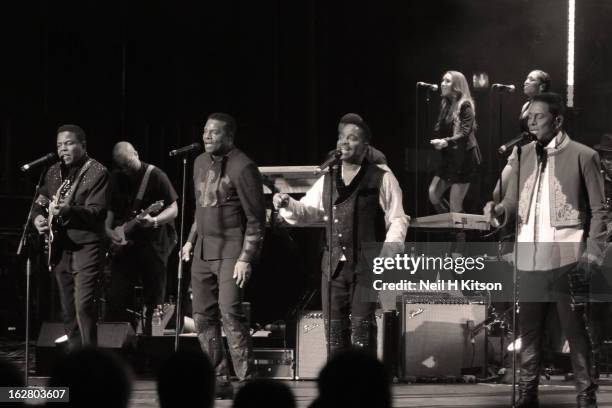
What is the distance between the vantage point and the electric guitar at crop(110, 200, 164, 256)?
993 cm

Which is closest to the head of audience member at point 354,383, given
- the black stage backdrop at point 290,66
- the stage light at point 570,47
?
the black stage backdrop at point 290,66

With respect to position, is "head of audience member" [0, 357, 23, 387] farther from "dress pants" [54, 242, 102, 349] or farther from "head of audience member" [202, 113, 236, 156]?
"dress pants" [54, 242, 102, 349]

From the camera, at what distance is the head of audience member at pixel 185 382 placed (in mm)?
2840

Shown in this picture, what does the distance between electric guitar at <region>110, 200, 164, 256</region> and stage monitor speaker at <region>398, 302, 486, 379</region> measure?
2.51m

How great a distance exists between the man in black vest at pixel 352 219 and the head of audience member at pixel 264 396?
426cm

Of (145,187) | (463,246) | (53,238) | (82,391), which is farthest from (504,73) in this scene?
(82,391)

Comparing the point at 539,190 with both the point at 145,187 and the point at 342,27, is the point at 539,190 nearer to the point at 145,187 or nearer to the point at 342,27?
the point at 145,187

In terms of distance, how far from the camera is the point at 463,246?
9672 millimetres

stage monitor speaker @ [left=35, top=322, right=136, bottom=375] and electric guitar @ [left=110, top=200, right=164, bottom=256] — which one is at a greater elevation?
electric guitar @ [left=110, top=200, right=164, bottom=256]

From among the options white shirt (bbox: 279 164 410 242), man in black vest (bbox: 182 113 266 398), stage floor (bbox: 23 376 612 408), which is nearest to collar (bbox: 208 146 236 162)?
man in black vest (bbox: 182 113 266 398)

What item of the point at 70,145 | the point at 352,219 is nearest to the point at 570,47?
the point at 352,219

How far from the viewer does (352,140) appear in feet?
23.9

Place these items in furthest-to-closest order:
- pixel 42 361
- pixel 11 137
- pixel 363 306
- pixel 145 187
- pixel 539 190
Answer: pixel 11 137, pixel 145 187, pixel 42 361, pixel 363 306, pixel 539 190

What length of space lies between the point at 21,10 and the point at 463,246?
18.8 feet
